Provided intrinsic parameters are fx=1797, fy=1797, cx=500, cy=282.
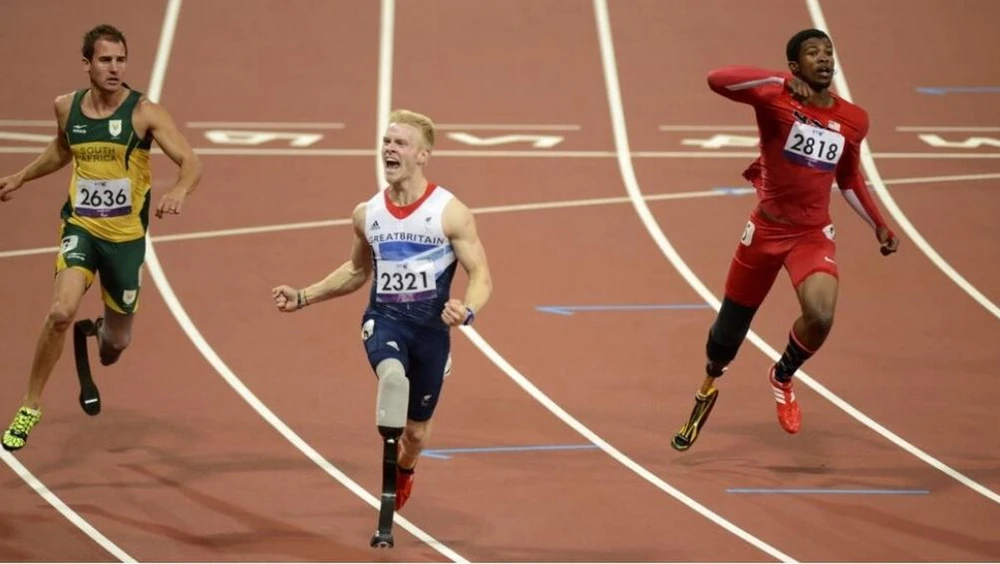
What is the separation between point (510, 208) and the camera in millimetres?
14266

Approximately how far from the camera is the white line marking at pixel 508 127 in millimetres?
15915

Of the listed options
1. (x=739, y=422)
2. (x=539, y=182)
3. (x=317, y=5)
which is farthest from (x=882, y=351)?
(x=317, y=5)

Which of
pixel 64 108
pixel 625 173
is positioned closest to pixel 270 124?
pixel 625 173

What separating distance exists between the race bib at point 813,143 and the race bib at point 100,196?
11.2ft

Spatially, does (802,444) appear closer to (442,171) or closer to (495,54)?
(442,171)

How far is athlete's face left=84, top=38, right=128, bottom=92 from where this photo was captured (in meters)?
8.99

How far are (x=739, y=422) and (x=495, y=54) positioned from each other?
7763 millimetres

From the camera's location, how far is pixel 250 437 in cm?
985

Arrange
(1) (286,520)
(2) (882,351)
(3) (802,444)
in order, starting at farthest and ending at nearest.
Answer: (2) (882,351) → (3) (802,444) → (1) (286,520)

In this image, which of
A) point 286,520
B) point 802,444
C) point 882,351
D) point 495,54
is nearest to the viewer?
point 286,520

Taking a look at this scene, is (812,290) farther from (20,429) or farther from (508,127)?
(508,127)

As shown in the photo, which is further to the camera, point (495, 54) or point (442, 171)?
point (495, 54)

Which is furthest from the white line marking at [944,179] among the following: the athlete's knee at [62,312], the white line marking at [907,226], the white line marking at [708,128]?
the athlete's knee at [62,312]

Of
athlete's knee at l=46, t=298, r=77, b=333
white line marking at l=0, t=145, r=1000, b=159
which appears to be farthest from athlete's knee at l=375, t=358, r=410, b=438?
white line marking at l=0, t=145, r=1000, b=159
